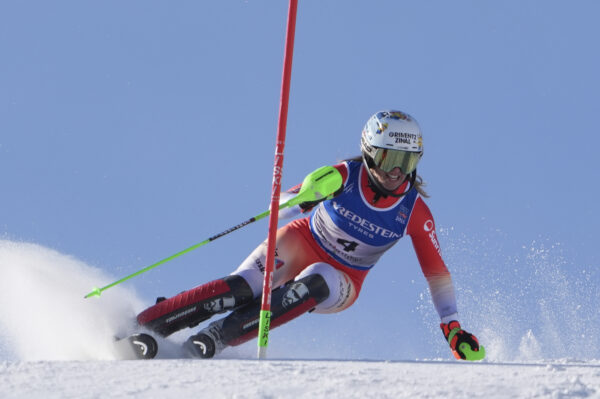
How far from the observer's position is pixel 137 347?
4641 mm

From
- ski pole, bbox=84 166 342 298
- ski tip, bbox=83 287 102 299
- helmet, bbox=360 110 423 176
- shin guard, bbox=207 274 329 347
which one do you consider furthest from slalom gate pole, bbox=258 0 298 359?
ski tip, bbox=83 287 102 299

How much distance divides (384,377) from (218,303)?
1.82 meters

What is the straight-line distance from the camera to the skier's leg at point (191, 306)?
5008mm

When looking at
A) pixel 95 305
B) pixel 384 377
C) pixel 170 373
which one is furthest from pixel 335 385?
pixel 95 305

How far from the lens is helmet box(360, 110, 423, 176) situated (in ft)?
17.6

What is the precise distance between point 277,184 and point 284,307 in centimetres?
82

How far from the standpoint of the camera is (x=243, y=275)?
527 centimetres

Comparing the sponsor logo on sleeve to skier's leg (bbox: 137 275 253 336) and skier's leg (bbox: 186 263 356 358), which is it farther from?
skier's leg (bbox: 137 275 253 336)

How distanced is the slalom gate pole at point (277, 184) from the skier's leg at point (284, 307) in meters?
0.23

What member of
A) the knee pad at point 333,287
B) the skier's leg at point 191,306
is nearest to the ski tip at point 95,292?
the skier's leg at point 191,306

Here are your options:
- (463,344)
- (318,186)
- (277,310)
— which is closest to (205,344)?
(277,310)

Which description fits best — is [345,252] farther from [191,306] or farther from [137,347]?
[137,347]

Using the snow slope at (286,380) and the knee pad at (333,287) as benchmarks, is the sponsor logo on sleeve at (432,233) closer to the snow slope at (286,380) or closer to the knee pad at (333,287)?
the knee pad at (333,287)

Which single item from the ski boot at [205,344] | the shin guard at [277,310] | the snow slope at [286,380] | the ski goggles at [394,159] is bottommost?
the ski boot at [205,344]
